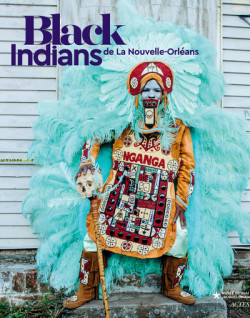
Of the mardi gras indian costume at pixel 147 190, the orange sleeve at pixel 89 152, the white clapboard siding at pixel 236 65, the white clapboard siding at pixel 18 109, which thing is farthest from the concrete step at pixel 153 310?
the white clapboard siding at pixel 18 109

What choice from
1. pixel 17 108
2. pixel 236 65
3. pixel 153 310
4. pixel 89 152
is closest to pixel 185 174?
pixel 89 152

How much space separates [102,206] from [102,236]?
0.22 metres

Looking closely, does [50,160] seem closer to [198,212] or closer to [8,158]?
[8,158]

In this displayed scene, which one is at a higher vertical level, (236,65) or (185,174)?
(236,65)

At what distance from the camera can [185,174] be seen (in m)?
2.57

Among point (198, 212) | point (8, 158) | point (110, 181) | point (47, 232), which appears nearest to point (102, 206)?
point (110, 181)

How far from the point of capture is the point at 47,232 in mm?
2809

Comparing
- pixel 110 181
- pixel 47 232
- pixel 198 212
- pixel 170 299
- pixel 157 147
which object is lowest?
pixel 170 299

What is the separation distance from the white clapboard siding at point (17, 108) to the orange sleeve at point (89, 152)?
762mm

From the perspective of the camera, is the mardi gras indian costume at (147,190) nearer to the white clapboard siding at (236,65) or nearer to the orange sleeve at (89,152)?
the orange sleeve at (89,152)

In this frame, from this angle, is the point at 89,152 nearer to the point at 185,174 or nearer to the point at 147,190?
the point at 147,190

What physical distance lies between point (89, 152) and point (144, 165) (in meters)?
0.41

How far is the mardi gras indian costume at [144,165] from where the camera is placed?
8.29 feet

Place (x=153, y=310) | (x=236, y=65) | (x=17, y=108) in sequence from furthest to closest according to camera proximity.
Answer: (x=236, y=65) < (x=17, y=108) < (x=153, y=310)
